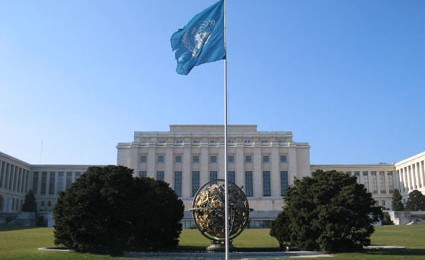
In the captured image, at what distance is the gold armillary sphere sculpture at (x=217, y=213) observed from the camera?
83.4ft

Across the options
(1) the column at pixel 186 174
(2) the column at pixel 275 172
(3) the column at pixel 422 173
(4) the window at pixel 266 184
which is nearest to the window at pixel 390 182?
(3) the column at pixel 422 173

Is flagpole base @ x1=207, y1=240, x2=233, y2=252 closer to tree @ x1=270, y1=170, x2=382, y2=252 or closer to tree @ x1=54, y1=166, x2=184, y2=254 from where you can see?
tree @ x1=270, y1=170, x2=382, y2=252

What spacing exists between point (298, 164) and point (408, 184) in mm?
32368

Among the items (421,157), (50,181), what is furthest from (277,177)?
(50,181)

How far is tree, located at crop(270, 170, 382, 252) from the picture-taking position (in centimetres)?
2550

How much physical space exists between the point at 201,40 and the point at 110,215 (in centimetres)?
1309

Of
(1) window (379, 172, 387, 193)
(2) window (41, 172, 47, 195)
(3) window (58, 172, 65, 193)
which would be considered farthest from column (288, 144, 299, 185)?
(2) window (41, 172, 47, 195)

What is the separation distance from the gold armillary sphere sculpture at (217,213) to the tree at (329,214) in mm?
3724

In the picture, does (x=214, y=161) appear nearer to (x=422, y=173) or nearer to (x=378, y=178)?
(x=378, y=178)

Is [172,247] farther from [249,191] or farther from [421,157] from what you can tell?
[421,157]

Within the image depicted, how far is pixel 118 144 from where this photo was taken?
96000 millimetres

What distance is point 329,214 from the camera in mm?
25562

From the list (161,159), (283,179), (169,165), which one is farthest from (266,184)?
(161,159)

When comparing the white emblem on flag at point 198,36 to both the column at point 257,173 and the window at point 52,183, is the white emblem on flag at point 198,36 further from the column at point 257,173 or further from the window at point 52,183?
the window at point 52,183
